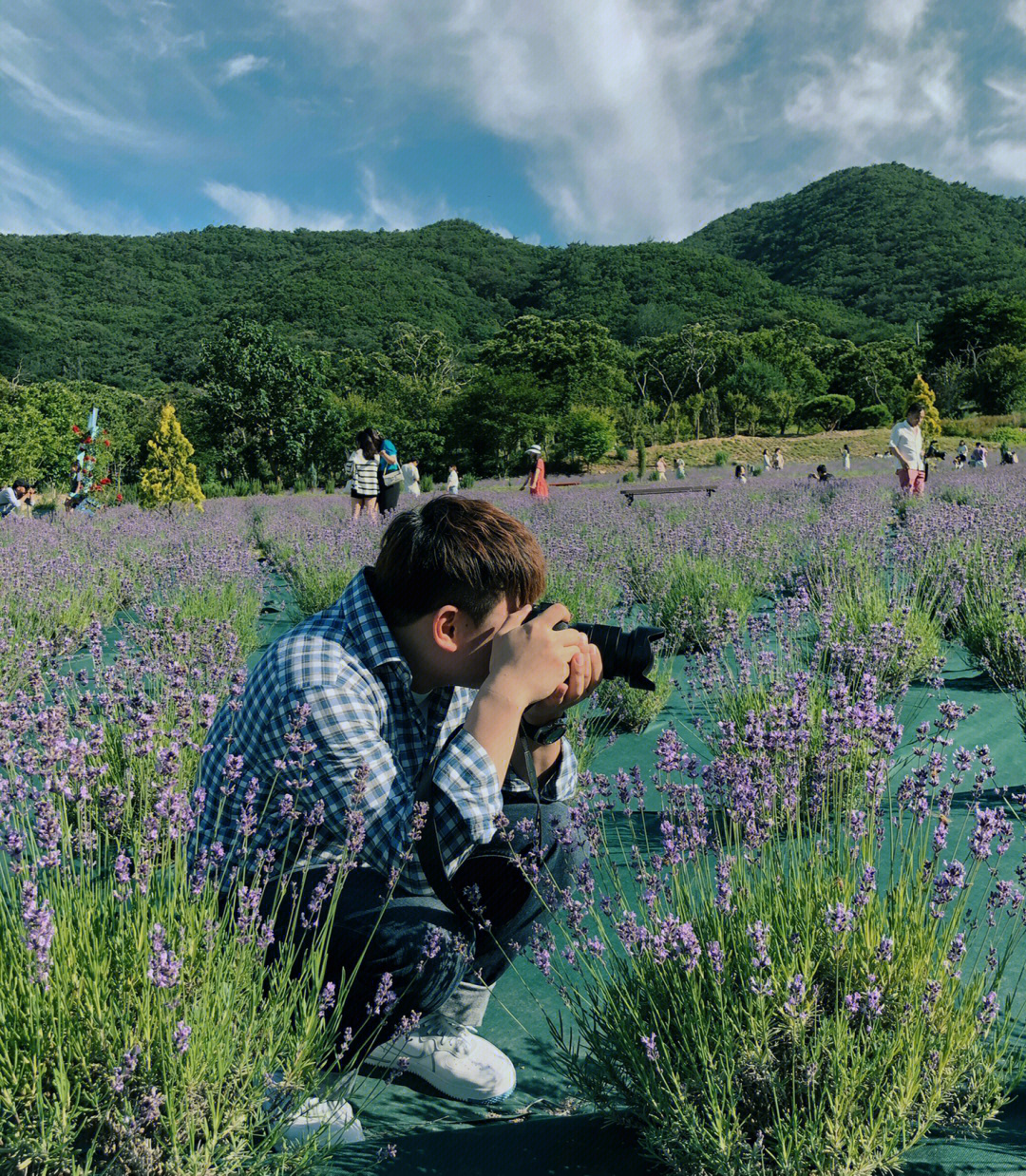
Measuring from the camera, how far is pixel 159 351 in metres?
68.4

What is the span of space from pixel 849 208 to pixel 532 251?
36.3m

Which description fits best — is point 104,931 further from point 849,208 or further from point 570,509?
point 849,208

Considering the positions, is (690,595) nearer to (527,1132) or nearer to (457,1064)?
(457,1064)

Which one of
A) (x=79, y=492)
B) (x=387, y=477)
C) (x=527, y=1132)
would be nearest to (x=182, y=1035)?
(x=527, y=1132)

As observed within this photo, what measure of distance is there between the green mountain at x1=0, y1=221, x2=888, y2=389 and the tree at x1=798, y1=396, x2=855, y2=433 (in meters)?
22.8

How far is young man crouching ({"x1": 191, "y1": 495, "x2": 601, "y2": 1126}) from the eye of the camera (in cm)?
143

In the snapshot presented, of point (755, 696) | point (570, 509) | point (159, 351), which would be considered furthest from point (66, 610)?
point (159, 351)

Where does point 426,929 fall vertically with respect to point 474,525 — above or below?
below

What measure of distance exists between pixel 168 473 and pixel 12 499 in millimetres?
4605

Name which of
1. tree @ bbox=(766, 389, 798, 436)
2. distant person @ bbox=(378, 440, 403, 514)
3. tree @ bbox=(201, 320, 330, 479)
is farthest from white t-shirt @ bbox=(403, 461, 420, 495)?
tree @ bbox=(766, 389, 798, 436)

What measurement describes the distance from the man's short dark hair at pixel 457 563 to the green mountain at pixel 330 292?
6774 cm

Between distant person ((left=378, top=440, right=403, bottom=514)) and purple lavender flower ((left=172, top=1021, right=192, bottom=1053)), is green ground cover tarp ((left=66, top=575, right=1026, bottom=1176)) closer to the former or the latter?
purple lavender flower ((left=172, top=1021, right=192, bottom=1053))

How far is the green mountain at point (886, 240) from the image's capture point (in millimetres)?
80875

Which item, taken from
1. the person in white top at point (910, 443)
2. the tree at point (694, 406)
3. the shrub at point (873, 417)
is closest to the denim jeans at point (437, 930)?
the person in white top at point (910, 443)
